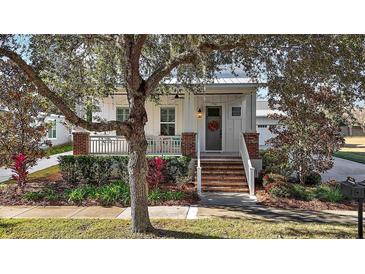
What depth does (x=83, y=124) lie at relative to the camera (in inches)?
221

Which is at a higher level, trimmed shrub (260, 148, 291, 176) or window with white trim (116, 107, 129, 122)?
window with white trim (116, 107, 129, 122)

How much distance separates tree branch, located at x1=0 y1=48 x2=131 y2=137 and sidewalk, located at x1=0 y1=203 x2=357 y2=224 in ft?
8.32

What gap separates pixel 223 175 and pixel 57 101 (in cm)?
674

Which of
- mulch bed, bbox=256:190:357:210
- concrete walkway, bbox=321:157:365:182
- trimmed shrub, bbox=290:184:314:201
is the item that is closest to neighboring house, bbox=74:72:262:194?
mulch bed, bbox=256:190:357:210

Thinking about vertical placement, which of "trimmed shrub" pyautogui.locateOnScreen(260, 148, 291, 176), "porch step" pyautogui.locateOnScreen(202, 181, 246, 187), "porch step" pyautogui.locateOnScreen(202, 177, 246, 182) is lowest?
"porch step" pyautogui.locateOnScreen(202, 181, 246, 187)

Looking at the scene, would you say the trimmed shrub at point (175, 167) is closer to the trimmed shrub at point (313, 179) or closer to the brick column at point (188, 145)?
the brick column at point (188, 145)

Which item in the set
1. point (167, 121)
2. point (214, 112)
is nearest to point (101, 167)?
point (167, 121)

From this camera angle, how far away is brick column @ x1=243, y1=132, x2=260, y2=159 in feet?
38.6

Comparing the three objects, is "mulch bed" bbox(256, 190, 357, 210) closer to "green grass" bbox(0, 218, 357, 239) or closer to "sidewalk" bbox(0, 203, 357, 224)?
"sidewalk" bbox(0, 203, 357, 224)

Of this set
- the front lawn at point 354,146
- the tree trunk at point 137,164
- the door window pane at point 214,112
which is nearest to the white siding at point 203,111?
the door window pane at point 214,112

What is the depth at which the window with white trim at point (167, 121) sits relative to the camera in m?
13.7

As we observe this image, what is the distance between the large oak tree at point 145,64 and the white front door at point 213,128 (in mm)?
3857

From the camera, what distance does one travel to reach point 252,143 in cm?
1188

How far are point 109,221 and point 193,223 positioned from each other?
5.95 ft
